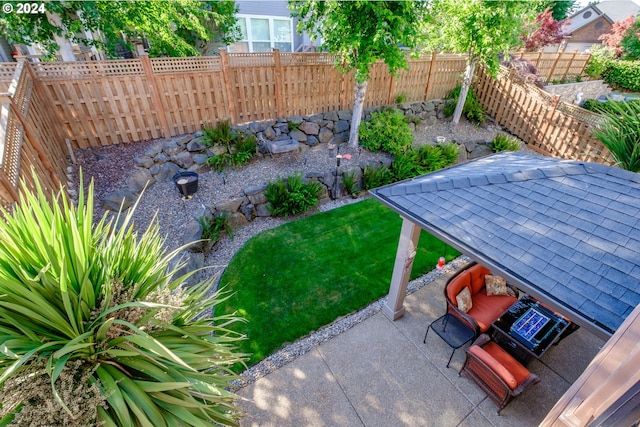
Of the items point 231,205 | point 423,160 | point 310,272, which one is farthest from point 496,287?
point 231,205

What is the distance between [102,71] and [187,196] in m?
3.38

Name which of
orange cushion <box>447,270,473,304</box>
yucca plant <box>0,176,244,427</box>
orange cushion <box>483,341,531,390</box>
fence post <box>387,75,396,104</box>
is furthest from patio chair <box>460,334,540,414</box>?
fence post <box>387,75,396,104</box>

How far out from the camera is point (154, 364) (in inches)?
88.8

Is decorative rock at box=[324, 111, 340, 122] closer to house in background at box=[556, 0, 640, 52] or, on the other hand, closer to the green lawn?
the green lawn

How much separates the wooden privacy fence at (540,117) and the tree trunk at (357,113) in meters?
6.48

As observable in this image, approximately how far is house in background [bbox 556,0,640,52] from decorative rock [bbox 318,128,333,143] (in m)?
34.4

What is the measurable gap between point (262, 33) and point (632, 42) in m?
26.3

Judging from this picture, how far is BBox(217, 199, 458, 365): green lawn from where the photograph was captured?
4828 millimetres

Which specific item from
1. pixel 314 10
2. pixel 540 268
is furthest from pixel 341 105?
pixel 540 268

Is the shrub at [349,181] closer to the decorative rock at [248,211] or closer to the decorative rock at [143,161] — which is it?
the decorative rock at [248,211]

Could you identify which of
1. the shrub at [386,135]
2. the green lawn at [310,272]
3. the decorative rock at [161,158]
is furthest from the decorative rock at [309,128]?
the decorative rock at [161,158]

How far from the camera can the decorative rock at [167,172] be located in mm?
6910

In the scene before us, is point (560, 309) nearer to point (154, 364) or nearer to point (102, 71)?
point (154, 364)

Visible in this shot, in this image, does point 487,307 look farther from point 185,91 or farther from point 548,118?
→ point 548,118
